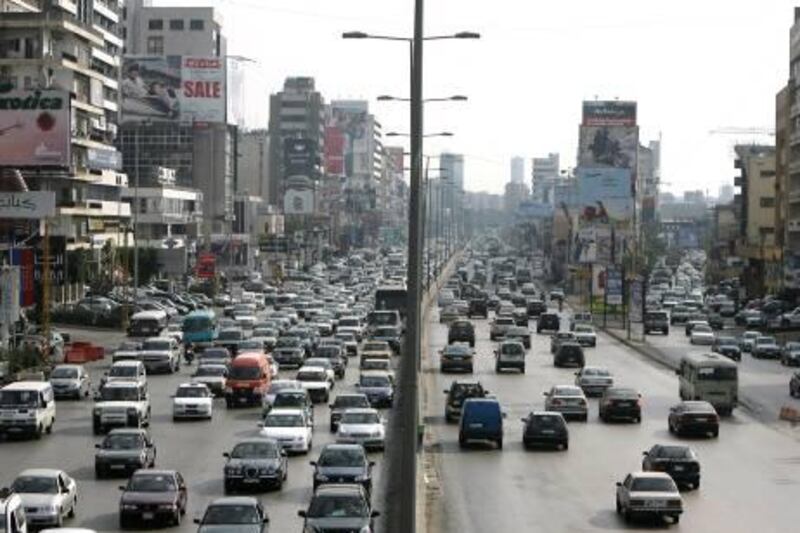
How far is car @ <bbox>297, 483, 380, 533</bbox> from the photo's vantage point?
26609 mm

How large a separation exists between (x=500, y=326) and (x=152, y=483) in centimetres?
6484

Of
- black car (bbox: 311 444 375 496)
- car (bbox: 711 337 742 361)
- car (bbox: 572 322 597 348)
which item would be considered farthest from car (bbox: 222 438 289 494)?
car (bbox: 572 322 597 348)

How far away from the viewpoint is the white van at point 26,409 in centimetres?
4509

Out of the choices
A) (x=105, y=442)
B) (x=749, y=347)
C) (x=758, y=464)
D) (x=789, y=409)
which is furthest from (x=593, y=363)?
(x=105, y=442)

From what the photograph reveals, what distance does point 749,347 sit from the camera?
3595 inches

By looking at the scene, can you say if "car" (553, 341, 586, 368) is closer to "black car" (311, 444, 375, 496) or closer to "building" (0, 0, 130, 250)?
"building" (0, 0, 130, 250)

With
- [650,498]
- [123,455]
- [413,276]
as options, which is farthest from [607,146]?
[413,276]

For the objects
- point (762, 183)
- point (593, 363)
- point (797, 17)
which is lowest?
point (593, 363)

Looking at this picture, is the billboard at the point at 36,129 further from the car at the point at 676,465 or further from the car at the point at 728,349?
the car at the point at 676,465

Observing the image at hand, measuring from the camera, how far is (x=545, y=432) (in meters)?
43.3

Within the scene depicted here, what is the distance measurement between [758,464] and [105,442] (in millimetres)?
16049

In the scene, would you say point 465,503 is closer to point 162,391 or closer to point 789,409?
point 789,409

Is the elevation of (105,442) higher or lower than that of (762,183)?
lower

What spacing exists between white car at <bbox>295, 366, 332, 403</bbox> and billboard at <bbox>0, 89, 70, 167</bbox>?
125ft
